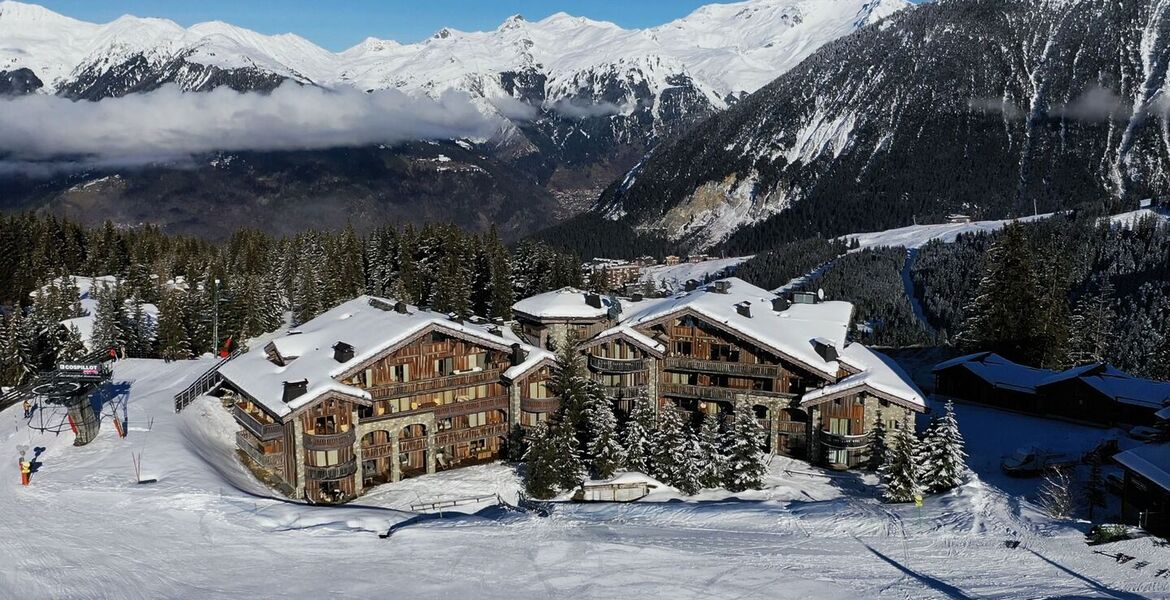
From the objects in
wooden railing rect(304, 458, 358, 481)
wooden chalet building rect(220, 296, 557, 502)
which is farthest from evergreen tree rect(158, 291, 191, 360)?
wooden railing rect(304, 458, 358, 481)

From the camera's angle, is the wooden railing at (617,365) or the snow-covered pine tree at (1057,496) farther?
the wooden railing at (617,365)

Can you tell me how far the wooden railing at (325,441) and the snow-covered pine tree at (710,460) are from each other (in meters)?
20.6

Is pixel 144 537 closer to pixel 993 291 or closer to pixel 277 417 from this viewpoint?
pixel 277 417

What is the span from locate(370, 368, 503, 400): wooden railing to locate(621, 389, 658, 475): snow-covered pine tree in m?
10.6

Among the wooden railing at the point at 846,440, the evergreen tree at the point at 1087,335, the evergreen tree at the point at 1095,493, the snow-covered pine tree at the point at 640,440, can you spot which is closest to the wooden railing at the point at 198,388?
the snow-covered pine tree at the point at 640,440

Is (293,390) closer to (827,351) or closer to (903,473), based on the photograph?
(827,351)

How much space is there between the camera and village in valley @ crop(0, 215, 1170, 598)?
3647 cm

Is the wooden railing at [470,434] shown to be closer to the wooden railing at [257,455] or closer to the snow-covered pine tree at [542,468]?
the snow-covered pine tree at [542,468]

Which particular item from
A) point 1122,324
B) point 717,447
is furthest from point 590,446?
point 1122,324

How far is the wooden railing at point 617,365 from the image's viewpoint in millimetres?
57531

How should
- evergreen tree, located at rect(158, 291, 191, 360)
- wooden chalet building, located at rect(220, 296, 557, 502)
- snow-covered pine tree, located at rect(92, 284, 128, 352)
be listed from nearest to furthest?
wooden chalet building, located at rect(220, 296, 557, 502)
evergreen tree, located at rect(158, 291, 191, 360)
snow-covered pine tree, located at rect(92, 284, 128, 352)

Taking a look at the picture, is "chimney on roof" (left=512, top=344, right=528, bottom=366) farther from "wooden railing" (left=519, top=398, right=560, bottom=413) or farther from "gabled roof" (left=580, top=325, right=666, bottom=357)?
"gabled roof" (left=580, top=325, right=666, bottom=357)

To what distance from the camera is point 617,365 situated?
5750 centimetres

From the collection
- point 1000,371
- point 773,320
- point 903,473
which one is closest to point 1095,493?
point 903,473
